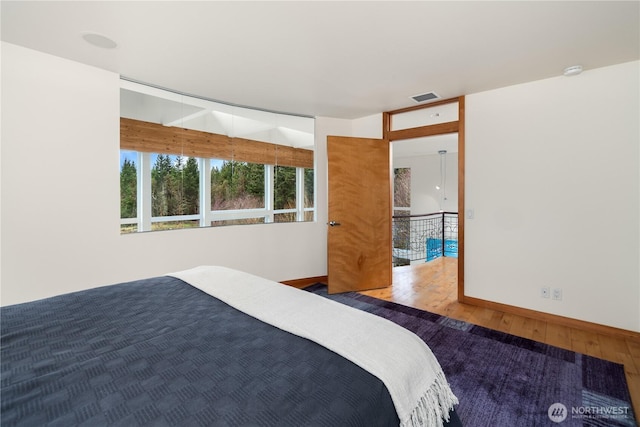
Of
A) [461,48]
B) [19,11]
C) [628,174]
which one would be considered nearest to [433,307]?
[628,174]

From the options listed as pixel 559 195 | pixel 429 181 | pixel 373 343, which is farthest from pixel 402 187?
pixel 373 343

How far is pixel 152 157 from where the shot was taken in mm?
3129

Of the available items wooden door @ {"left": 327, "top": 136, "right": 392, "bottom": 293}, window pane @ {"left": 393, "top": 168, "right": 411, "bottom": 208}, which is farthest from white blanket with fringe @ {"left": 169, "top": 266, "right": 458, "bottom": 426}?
window pane @ {"left": 393, "top": 168, "right": 411, "bottom": 208}

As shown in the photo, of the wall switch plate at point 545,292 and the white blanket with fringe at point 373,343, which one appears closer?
the white blanket with fringe at point 373,343

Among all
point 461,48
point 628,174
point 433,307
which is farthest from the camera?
point 433,307

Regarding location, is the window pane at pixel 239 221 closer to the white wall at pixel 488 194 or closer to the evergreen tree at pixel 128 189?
the white wall at pixel 488 194

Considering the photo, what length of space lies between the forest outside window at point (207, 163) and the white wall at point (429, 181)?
223 inches

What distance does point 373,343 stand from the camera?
1145 mm

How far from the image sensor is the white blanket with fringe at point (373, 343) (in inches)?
39.8

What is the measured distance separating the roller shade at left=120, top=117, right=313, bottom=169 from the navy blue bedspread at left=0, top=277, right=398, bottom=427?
2.04m

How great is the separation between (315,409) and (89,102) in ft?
10.1

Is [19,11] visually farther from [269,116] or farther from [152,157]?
[269,116]

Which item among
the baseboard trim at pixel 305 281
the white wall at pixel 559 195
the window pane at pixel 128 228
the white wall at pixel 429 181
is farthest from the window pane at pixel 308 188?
the white wall at pixel 429 181

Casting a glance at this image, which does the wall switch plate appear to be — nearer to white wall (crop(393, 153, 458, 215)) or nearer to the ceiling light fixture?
the ceiling light fixture
